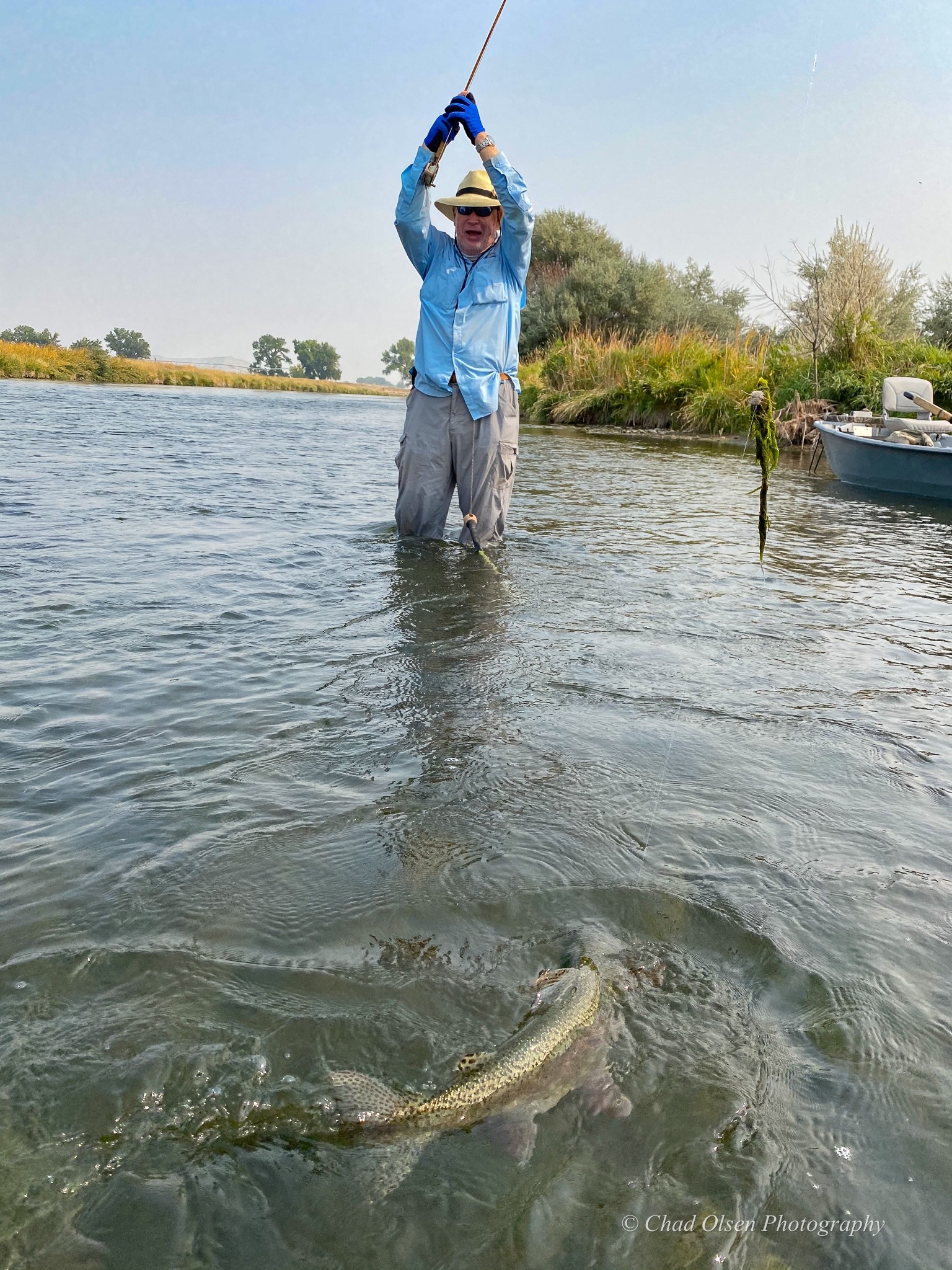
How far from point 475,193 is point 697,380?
50.3ft

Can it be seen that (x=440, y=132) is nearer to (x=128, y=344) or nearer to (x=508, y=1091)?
(x=508, y=1091)

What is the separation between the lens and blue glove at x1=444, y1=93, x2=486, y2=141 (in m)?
5.29

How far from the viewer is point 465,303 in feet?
19.1

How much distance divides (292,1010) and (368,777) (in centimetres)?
112

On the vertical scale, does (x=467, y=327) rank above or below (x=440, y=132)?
below

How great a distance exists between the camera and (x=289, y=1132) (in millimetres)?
1633

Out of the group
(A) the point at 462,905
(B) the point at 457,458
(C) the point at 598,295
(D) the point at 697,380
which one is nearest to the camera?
(A) the point at 462,905

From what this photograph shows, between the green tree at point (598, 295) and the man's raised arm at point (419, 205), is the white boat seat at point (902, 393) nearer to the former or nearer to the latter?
the man's raised arm at point (419, 205)

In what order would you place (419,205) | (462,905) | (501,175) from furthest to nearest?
(419,205)
(501,175)
(462,905)

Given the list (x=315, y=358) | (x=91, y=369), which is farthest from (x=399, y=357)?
(x=91, y=369)

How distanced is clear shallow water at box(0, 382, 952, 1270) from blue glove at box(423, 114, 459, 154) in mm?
2792

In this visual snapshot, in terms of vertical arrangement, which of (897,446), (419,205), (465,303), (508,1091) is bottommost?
(508,1091)

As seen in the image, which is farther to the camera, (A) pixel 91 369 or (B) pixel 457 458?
(A) pixel 91 369

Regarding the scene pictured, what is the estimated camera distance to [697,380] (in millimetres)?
19750
